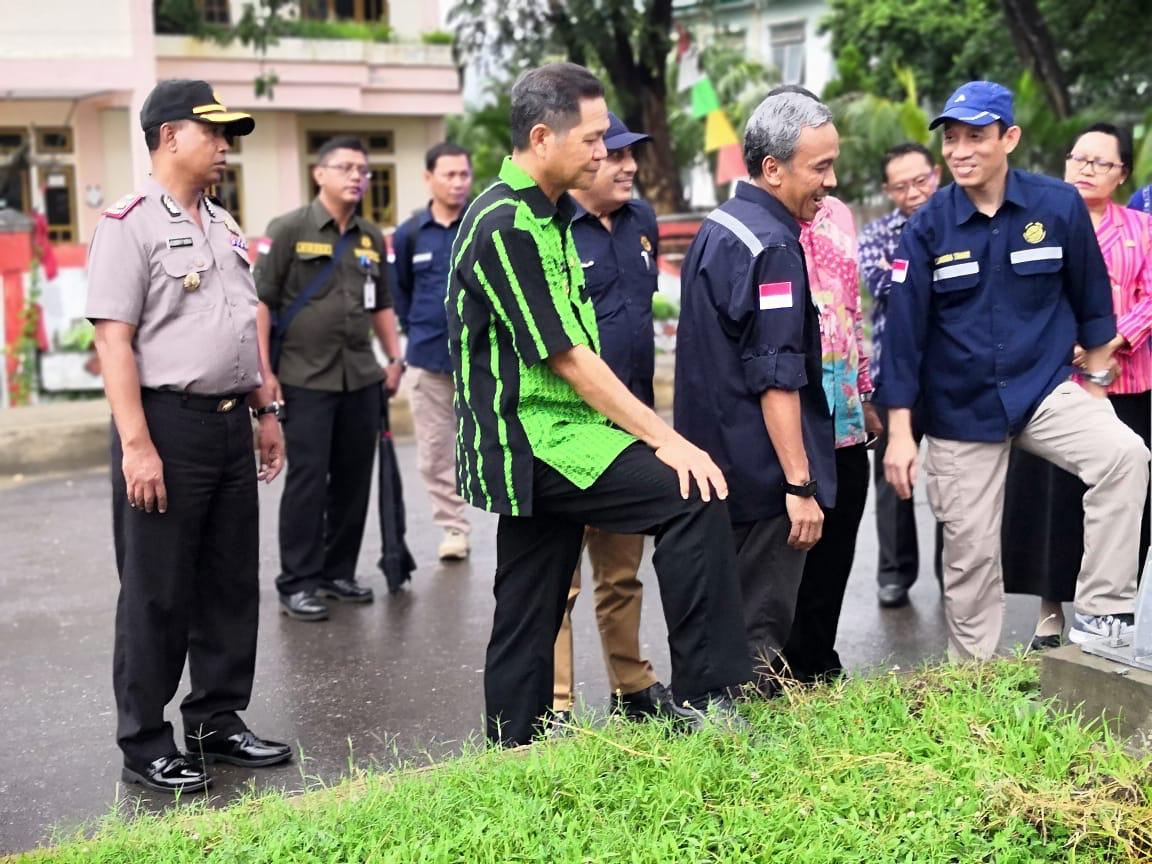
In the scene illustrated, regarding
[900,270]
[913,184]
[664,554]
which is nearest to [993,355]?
[900,270]

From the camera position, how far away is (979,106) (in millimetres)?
4867

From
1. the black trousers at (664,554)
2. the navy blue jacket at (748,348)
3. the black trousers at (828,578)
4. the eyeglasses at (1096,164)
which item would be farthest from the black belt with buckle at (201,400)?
the eyeglasses at (1096,164)

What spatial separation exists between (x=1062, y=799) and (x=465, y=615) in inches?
148

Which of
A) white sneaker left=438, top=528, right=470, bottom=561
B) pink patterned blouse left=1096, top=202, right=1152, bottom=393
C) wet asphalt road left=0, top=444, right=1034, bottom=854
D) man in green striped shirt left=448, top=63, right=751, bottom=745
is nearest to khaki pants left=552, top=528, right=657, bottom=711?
wet asphalt road left=0, top=444, right=1034, bottom=854

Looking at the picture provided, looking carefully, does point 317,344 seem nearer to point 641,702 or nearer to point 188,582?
point 188,582

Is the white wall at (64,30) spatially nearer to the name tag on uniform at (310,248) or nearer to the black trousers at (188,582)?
the name tag on uniform at (310,248)

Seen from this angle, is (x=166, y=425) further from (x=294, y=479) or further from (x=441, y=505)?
(x=441, y=505)

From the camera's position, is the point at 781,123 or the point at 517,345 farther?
the point at 781,123

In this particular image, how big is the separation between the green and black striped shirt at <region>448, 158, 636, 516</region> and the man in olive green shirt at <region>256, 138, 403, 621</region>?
9.26ft

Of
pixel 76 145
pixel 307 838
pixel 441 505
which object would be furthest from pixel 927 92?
pixel 307 838

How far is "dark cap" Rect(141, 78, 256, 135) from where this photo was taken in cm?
461

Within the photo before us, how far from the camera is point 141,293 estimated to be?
4.54 m

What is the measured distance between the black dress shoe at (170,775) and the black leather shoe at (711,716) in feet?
4.85

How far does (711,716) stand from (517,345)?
1.10m
